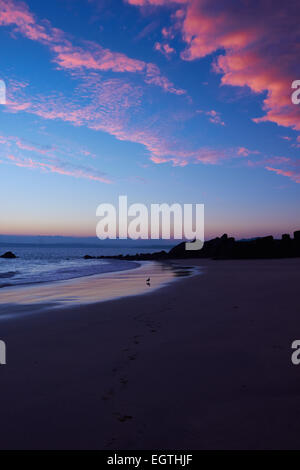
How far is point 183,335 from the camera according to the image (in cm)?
618

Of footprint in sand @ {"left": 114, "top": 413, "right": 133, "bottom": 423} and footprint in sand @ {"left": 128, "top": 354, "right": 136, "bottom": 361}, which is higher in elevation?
footprint in sand @ {"left": 114, "top": 413, "right": 133, "bottom": 423}

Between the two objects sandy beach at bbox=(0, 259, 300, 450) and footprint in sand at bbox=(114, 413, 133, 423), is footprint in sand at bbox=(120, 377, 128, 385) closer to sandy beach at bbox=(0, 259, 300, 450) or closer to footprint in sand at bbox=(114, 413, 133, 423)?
sandy beach at bbox=(0, 259, 300, 450)

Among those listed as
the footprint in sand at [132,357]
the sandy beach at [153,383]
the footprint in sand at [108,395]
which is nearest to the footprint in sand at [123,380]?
the sandy beach at [153,383]

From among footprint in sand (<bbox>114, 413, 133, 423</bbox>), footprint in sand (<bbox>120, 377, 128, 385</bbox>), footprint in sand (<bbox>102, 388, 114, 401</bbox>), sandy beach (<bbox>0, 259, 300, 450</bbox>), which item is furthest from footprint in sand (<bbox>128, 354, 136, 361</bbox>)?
footprint in sand (<bbox>114, 413, 133, 423</bbox>)

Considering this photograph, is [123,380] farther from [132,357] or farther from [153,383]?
[132,357]

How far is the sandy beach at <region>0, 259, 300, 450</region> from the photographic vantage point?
2.98 m

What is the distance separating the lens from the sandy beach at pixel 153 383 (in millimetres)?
2980

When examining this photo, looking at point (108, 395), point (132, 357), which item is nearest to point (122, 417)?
point (108, 395)

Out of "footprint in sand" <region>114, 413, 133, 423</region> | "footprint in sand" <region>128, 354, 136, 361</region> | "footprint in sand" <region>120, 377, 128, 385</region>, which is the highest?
"footprint in sand" <region>114, 413, 133, 423</region>

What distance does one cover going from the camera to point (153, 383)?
404 centimetres

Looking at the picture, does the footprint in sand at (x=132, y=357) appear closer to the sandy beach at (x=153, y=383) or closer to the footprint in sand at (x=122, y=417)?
the sandy beach at (x=153, y=383)
